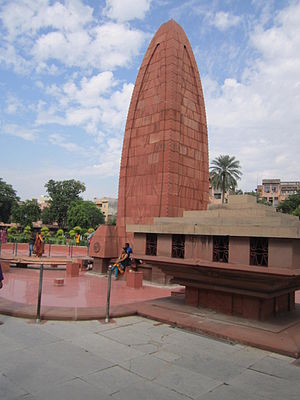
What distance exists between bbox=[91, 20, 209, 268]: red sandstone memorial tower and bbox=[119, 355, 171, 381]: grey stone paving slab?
830 cm

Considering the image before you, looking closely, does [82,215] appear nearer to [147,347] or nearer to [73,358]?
[147,347]

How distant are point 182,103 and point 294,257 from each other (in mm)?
9671

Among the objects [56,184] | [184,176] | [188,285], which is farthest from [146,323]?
[56,184]

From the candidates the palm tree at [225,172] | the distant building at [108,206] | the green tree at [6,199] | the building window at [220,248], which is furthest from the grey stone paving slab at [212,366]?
the distant building at [108,206]

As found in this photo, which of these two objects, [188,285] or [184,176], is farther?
[184,176]

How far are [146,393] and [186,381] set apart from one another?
650 millimetres

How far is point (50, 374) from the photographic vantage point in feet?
14.3

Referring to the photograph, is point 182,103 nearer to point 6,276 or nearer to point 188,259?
point 188,259

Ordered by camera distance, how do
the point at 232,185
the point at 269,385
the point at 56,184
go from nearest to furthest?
the point at 269,385
the point at 232,185
the point at 56,184

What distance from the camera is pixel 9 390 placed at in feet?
12.7

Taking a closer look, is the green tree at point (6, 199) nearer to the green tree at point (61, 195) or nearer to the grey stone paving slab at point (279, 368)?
the green tree at point (61, 195)

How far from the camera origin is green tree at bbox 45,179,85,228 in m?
57.6

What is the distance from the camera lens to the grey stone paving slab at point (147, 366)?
4.53m

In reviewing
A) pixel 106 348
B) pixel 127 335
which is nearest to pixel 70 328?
pixel 127 335
